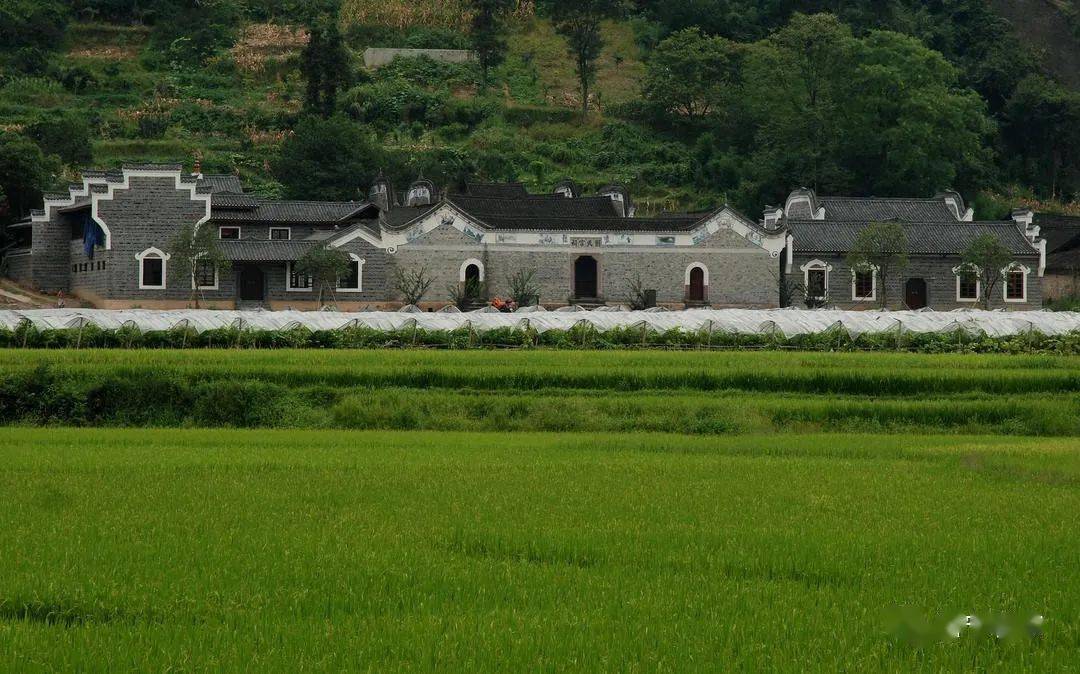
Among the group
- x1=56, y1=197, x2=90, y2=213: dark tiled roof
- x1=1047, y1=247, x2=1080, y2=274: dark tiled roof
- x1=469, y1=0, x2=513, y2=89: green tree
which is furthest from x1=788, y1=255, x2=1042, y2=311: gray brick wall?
x1=469, y1=0, x2=513, y2=89: green tree

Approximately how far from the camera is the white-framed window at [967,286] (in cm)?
5422

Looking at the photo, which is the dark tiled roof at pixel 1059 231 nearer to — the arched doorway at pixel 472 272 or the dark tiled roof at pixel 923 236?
the dark tiled roof at pixel 923 236

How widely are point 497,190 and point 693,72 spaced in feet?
74.1

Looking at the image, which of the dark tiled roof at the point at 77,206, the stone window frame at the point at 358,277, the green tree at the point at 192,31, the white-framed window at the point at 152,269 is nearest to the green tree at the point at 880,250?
the stone window frame at the point at 358,277

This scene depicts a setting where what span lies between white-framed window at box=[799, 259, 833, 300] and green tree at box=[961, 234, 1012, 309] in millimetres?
5117

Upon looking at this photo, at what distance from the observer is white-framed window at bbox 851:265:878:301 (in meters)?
53.8

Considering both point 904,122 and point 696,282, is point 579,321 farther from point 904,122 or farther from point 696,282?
point 904,122

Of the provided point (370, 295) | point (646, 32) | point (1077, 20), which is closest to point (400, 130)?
point (646, 32)

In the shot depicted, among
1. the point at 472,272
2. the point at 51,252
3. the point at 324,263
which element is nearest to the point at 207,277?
the point at 324,263

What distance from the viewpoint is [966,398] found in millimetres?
25094

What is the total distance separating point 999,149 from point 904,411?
64057mm

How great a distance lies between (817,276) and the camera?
53625 millimetres

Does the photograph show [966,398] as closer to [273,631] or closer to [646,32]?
[273,631]

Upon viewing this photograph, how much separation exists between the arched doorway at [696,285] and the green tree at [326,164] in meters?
20.4
